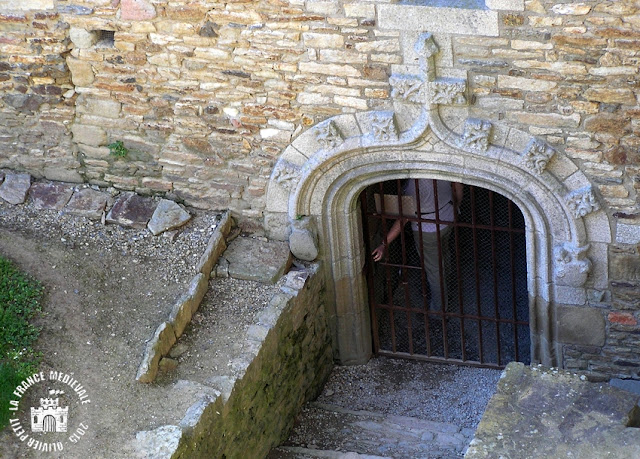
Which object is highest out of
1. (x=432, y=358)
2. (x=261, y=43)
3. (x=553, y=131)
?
(x=261, y=43)

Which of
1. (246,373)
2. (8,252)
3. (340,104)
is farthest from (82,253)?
(340,104)

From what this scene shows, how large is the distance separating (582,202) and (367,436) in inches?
93.6

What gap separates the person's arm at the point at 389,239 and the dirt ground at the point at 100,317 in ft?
4.71

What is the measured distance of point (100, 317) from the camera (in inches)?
284

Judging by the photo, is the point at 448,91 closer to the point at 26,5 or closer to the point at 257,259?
the point at 257,259

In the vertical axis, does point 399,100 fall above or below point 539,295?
above

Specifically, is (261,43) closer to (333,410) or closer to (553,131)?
(553,131)

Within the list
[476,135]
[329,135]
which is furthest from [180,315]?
[476,135]

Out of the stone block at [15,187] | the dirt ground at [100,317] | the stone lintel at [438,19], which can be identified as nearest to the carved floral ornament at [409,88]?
the stone lintel at [438,19]

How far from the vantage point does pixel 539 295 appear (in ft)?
25.3

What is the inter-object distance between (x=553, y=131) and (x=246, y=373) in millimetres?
2663

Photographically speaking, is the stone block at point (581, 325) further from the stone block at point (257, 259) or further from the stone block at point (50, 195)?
the stone block at point (50, 195)

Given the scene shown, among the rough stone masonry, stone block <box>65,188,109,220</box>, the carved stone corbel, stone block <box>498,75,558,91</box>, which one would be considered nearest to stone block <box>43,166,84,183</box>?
the rough stone masonry

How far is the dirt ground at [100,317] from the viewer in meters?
6.45
